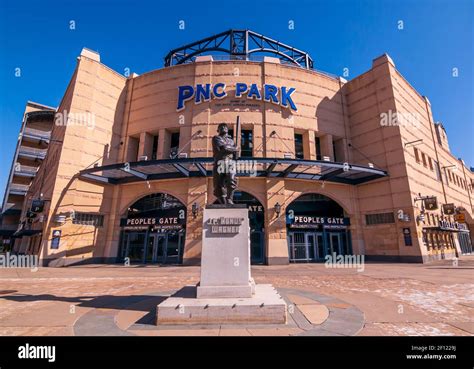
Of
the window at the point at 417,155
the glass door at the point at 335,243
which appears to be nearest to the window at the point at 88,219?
the glass door at the point at 335,243

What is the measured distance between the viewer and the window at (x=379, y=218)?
20.2 meters

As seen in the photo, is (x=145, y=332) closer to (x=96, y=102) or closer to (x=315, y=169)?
(x=315, y=169)

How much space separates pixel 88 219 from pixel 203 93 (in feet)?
45.4

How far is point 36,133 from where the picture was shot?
4334 centimetres

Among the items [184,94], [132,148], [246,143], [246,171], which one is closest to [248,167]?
[246,171]

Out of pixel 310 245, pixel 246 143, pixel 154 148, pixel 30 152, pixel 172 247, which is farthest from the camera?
pixel 30 152

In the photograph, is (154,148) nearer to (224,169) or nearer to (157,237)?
(157,237)

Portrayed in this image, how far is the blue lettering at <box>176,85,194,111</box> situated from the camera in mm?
21250

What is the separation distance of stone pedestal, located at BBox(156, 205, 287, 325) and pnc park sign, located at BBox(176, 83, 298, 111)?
16821 millimetres

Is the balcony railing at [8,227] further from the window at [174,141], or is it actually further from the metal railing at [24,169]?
the window at [174,141]

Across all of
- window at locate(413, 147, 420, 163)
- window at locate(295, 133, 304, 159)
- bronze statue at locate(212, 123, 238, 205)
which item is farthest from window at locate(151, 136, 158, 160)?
window at locate(413, 147, 420, 163)

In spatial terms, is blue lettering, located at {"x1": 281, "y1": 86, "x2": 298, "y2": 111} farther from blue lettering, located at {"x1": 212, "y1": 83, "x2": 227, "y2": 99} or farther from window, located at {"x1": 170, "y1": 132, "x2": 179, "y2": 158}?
window, located at {"x1": 170, "y1": 132, "x2": 179, "y2": 158}

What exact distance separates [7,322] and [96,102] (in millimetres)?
20807

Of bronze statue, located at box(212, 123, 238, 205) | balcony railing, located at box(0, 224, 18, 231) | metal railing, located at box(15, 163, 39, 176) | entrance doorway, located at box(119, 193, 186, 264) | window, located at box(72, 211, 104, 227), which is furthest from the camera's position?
metal railing, located at box(15, 163, 39, 176)
